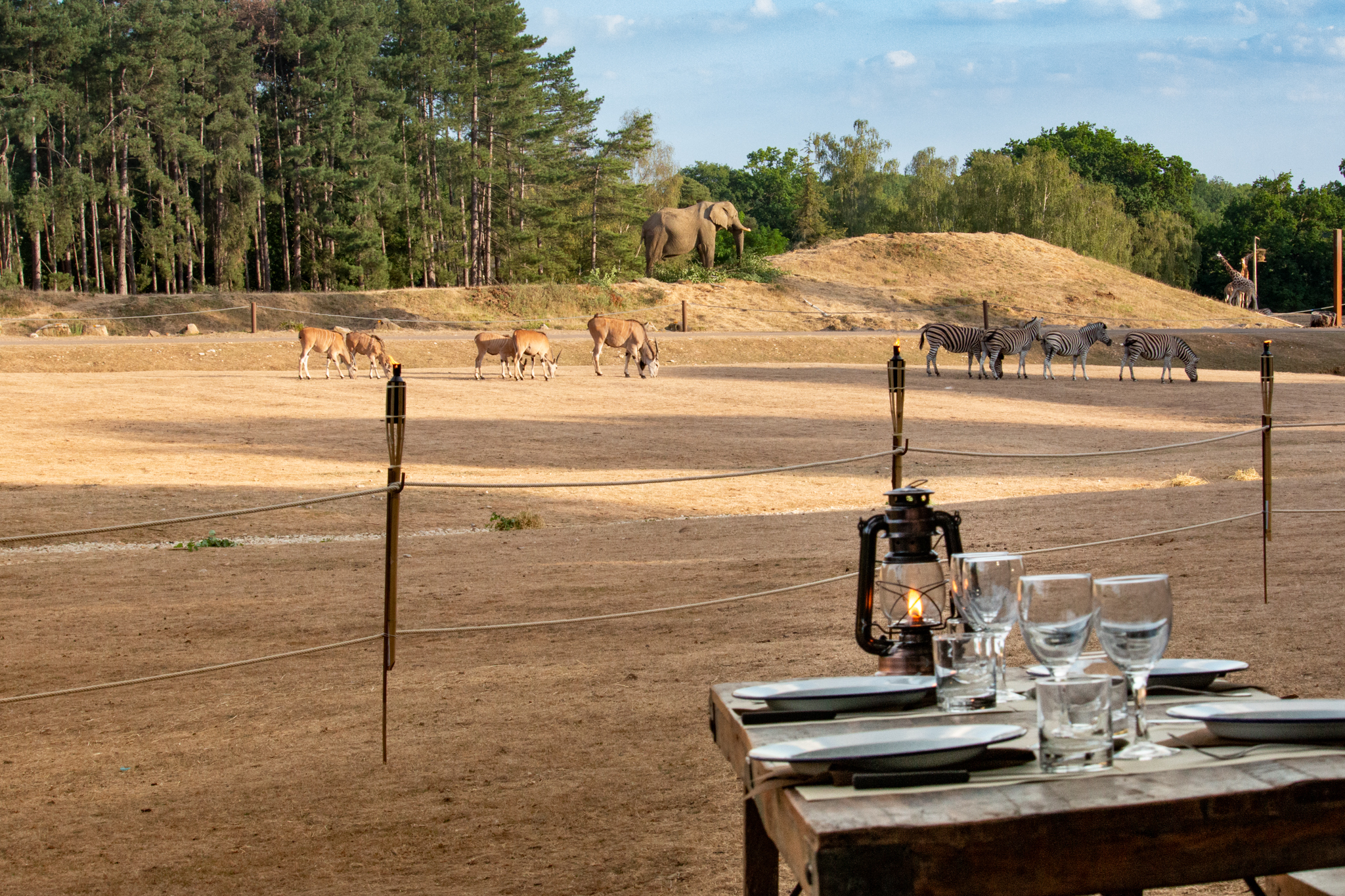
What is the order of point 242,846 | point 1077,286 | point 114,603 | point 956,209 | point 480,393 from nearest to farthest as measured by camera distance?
point 242,846
point 114,603
point 480,393
point 1077,286
point 956,209

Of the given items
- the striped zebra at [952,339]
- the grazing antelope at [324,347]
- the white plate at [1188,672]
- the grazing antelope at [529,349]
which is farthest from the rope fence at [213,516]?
the striped zebra at [952,339]

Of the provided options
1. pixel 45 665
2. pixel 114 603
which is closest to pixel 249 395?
pixel 114 603

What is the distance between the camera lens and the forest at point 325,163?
4988cm

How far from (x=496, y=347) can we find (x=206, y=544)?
17349mm

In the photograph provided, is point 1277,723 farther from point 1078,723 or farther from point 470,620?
point 470,620

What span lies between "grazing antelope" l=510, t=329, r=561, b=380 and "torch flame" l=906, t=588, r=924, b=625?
24.5 meters

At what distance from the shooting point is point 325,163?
53.2 meters

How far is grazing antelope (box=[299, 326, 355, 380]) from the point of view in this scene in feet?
86.1

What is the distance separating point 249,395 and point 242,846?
1942cm

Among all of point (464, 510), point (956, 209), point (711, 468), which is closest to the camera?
point (464, 510)

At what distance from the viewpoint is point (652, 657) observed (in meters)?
6.54

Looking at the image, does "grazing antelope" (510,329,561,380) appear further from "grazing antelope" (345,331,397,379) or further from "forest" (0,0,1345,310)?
"forest" (0,0,1345,310)

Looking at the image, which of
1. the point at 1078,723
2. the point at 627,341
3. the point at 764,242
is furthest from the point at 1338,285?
the point at 1078,723

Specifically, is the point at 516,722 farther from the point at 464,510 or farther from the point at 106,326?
the point at 106,326
